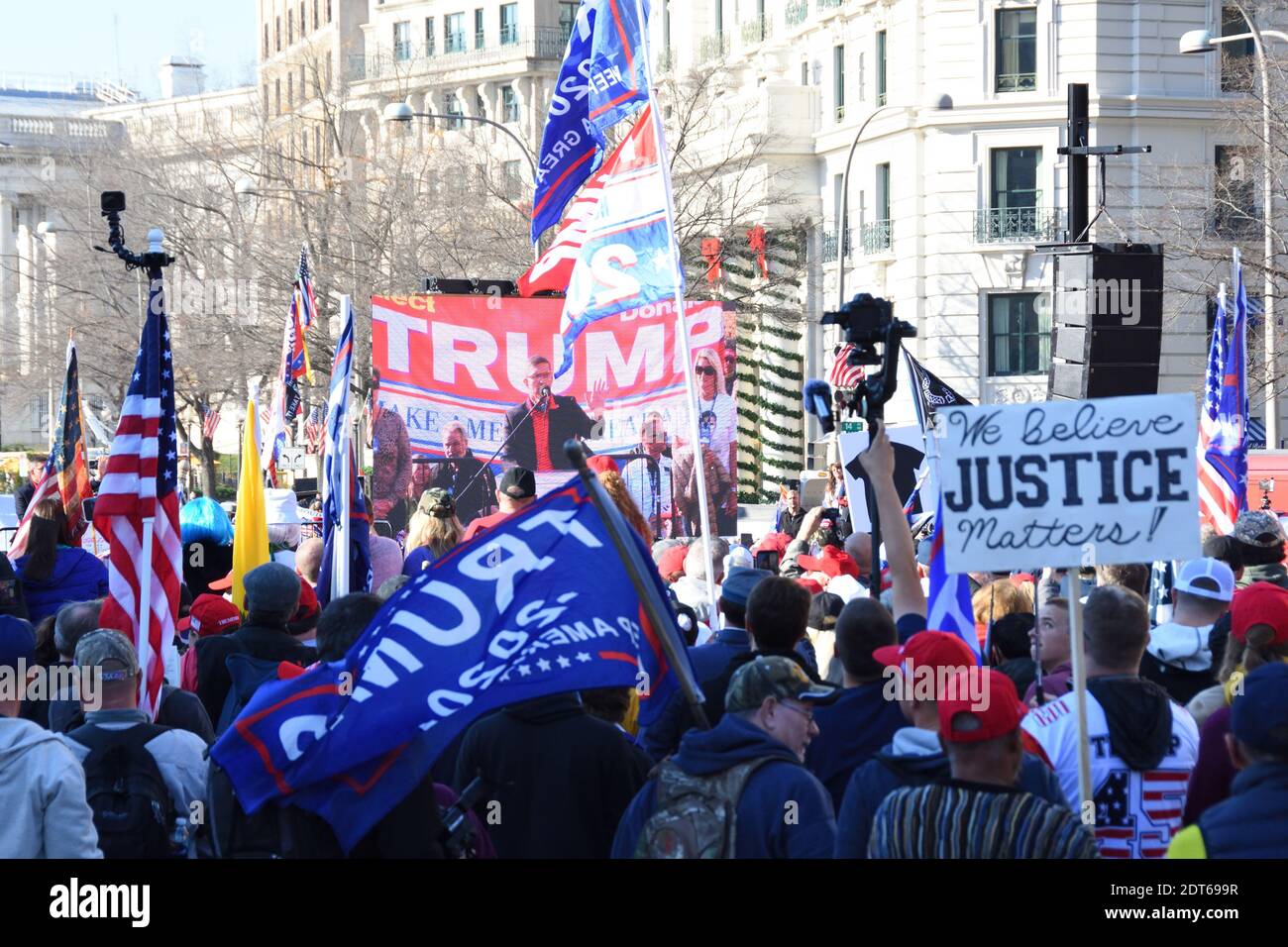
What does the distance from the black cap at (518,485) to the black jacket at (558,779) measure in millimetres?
4534

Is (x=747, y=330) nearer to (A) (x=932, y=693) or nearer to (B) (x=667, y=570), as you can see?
(B) (x=667, y=570)

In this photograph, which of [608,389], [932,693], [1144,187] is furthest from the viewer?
[1144,187]

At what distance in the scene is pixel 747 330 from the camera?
157 ft

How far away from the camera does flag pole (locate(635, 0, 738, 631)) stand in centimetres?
889

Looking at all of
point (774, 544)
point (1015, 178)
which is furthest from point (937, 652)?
point (1015, 178)

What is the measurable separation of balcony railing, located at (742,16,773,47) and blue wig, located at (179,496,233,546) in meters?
42.8

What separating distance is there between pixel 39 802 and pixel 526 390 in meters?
9.94

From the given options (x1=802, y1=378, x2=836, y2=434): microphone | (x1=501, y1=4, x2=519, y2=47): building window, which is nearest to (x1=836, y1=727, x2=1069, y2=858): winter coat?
(x1=802, y1=378, x2=836, y2=434): microphone

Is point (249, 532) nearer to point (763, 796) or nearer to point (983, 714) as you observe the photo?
point (763, 796)

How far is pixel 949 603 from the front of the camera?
6574 millimetres

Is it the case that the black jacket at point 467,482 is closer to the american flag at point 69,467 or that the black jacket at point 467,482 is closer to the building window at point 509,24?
the american flag at point 69,467

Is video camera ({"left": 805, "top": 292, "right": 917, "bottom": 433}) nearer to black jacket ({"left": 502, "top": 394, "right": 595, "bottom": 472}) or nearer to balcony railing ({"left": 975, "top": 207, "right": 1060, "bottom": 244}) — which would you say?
black jacket ({"left": 502, "top": 394, "right": 595, "bottom": 472})

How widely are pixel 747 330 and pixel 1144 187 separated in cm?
1048
